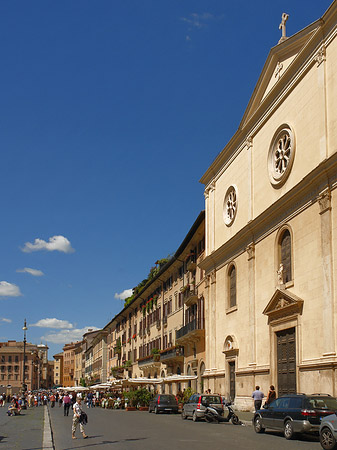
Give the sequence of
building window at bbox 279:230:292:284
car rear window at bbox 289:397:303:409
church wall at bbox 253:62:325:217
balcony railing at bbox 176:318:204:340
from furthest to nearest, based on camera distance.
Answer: balcony railing at bbox 176:318:204:340, building window at bbox 279:230:292:284, church wall at bbox 253:62:325:217, car rear window at bbox 289:397:303:409

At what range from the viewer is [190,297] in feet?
149

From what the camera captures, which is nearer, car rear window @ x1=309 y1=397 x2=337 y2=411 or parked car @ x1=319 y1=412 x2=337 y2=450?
parked car @ x1=319 y1=412 x2=337 y2=450

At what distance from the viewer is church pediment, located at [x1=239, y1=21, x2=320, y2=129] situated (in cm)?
2769

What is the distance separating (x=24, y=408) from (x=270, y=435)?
1728 inches

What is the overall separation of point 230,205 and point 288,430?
20.1 metres

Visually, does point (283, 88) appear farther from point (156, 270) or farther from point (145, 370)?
point (145, 370)

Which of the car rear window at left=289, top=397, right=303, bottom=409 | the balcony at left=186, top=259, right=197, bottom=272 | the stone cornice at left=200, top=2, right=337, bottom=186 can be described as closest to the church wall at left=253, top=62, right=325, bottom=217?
the stone cornice at left=200, top=2, right=337, bottom=186

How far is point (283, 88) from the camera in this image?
96.4ft

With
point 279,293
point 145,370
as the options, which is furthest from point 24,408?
point 279,293

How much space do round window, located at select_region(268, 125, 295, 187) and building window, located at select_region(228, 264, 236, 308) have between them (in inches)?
292

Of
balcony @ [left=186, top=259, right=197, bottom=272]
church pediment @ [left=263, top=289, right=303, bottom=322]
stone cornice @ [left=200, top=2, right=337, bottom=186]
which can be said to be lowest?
church pediment @ [left=263, top=289, right=303, bottom=322]

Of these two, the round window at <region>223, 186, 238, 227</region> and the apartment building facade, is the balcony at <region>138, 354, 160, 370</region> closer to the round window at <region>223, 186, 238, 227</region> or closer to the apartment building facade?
the apartment building facade

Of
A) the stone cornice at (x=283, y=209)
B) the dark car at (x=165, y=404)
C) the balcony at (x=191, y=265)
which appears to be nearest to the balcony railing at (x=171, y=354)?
the balcony at (x=191, y=265)

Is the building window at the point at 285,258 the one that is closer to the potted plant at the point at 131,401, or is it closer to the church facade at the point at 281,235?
the church facade at the point at 281,235
